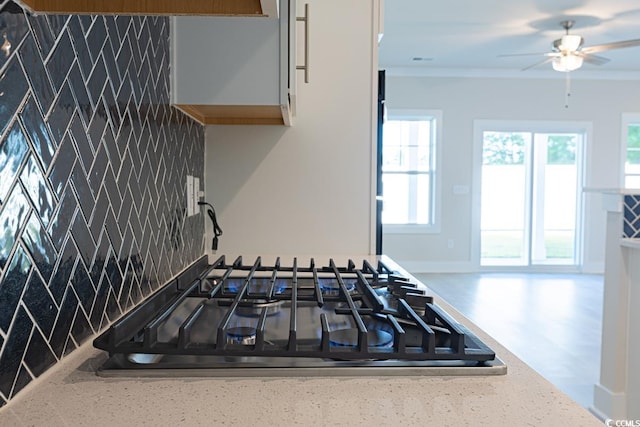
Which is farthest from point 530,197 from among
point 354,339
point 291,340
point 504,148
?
A: point 291,340

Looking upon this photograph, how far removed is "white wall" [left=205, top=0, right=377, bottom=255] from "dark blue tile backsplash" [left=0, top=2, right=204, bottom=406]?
69cm

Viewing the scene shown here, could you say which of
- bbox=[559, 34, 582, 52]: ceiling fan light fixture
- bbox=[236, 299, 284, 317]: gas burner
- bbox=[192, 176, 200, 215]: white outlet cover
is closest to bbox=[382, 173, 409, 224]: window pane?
bbox=[559, 34, 582, 52]: ceiling fan light fixture

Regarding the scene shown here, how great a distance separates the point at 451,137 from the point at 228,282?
526 centimetres

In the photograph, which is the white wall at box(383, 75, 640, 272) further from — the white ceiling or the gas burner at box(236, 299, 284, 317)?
the gas burner at box(236, 299, 284, 317)

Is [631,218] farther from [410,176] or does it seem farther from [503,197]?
[503,197]

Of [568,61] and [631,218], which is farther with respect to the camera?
[568,61]

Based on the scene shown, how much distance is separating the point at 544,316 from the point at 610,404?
184cm

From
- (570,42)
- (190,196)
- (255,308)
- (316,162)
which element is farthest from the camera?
(570,42)

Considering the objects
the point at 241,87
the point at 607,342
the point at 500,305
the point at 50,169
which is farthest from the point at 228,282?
the point at 500,305

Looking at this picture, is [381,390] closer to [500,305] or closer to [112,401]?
[112,401]

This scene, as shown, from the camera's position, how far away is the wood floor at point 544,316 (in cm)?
307

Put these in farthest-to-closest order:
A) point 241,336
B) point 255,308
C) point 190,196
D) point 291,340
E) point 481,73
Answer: point 481,73 < point 190,196 < point 255,308 < point 241,336 < point 291,340

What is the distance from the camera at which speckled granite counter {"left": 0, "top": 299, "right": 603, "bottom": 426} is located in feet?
1.70

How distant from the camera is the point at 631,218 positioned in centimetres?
243
